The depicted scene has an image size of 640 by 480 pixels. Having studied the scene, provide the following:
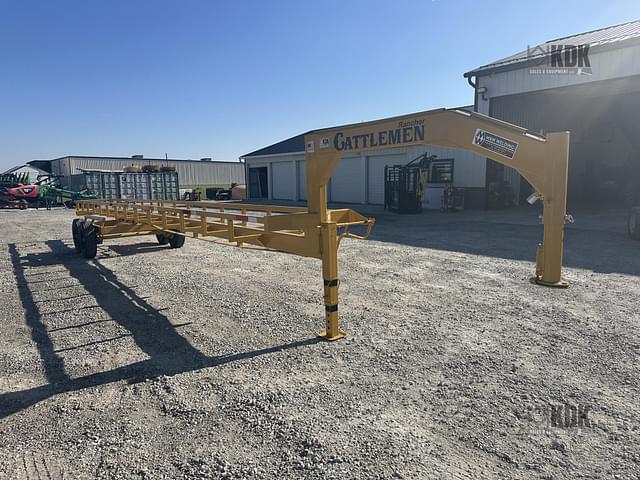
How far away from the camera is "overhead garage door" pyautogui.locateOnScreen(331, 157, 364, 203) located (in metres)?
25.7

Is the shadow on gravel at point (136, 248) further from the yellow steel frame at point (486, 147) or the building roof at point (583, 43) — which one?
the building roof at point (583, 43)

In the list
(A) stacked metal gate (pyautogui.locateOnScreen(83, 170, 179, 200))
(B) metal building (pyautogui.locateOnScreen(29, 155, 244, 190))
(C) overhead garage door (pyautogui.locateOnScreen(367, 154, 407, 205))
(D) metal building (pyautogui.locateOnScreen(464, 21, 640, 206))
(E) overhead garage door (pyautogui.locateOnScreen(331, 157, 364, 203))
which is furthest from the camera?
(B) metal building (pyautogui.locateOnScreen(29, 155, 244, 190))

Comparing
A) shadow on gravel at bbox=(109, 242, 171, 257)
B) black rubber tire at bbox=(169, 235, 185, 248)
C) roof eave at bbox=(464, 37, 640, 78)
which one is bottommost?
shadow on gravel at bbox=(109, 242, 171, 257)

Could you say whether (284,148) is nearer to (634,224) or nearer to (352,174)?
(352,174)

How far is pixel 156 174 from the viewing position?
33.6 meters

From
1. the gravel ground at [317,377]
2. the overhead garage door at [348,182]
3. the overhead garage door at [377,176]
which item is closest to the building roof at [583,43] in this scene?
the overhead garage door at [377,176]

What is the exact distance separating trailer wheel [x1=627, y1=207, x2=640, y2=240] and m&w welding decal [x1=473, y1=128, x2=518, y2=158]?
947 cm

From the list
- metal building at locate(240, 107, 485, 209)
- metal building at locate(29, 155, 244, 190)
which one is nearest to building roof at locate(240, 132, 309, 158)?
metal building at locate(240, 107, 485, 209)

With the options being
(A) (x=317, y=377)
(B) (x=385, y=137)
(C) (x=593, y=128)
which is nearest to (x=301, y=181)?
(C) (x=593, y=128)

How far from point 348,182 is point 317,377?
23.1 m

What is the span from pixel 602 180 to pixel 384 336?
79.3 ft

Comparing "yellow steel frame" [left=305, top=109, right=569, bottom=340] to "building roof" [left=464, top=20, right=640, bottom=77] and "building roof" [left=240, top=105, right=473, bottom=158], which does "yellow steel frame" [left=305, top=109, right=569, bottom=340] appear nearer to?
"building roof" [left=464, top=20, right=640, bottom=77]

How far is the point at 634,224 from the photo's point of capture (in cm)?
1108

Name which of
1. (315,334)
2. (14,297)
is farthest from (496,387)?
(14,297)
